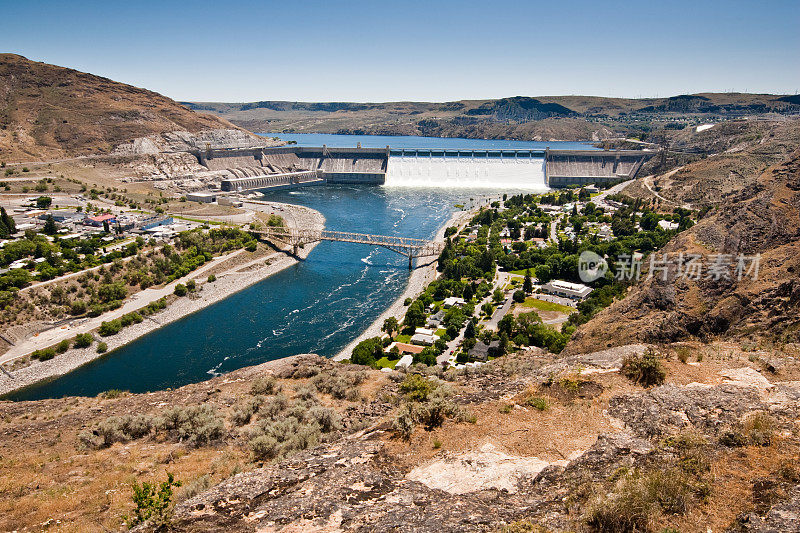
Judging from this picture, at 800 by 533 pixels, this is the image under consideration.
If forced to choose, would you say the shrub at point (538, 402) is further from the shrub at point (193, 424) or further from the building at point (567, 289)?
the building at point (567, 289)

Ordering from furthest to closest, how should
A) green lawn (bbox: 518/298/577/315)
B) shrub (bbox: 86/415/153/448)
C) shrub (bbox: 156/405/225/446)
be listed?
green lawn (bbox: 518/298/577/315), shrub (bbox: 86/415/153/448), shrub (bbox: 156/405/225/446)

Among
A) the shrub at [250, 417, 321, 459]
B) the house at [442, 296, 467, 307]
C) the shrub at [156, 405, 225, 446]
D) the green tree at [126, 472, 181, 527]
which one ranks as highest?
the green tree at [126, 472, 181, 527]

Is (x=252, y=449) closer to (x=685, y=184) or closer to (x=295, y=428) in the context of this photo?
(x=295, y=428)

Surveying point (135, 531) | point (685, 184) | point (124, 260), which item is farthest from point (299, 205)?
point (135, 531)

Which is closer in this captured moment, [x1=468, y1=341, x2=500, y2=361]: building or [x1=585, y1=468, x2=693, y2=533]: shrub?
[x1=585, y1=468, x2=693, y2=533]: shrub

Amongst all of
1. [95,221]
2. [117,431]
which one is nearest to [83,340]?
[117,431]

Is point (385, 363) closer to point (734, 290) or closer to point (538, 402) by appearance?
point (538, 402)

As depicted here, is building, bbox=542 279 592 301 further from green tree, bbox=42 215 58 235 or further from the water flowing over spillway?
the water flowing over spillway

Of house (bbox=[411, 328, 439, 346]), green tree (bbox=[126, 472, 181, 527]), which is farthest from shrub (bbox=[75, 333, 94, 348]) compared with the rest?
green tree (bbox=[126, 472, 181, 527])
